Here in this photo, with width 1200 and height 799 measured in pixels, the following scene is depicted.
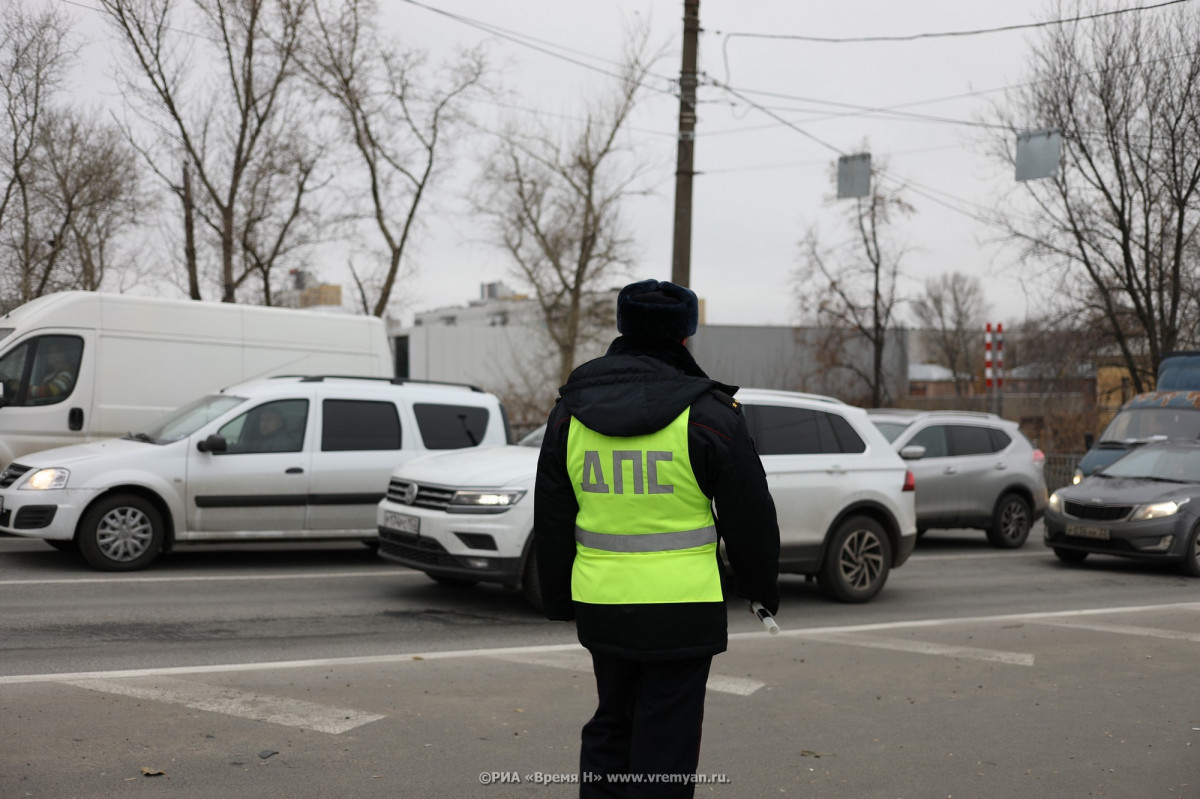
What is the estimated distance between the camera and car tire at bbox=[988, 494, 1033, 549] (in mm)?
15203

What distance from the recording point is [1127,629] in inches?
348

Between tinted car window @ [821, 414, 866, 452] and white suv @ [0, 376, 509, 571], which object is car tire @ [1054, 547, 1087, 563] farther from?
white suv @ [0, 376, 509, 571]

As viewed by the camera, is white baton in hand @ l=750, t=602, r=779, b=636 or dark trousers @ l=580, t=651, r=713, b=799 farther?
white baton in hand @ l=750, t=602, r=779, b=636

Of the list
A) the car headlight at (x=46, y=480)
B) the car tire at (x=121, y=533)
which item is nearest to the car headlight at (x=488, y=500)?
the car tire at (x=121, y=533)

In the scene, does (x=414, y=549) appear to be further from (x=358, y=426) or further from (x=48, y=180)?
(x=48, y=180)

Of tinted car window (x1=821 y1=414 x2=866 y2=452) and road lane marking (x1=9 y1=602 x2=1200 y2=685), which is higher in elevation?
tinted car window (x1=821 y1=414 x2=866 y2=452)

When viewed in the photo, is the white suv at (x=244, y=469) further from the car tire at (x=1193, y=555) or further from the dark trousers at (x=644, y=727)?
the dark trousers at (x=644, y=727)

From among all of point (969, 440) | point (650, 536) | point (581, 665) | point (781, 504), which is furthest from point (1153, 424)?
point (650, 536)

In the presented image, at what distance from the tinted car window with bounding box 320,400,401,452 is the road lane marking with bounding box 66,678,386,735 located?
16.9ft

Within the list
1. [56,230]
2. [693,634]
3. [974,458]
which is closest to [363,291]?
[56,230]

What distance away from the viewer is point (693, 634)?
129 inches

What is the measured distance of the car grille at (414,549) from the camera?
879 cm

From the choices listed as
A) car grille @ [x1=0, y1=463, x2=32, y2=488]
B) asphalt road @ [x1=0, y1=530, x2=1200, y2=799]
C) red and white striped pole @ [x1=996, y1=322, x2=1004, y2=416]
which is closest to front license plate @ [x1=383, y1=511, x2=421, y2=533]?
asphalt road @ [x1=0, y1=530, x2=1200, y2=799]

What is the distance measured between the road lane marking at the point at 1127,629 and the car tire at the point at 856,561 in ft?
4.98
